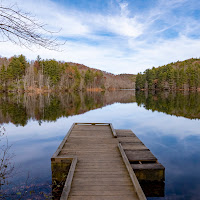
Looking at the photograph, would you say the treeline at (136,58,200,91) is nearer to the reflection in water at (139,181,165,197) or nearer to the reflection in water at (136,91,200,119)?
the reflection in water at (136,91,200,119)

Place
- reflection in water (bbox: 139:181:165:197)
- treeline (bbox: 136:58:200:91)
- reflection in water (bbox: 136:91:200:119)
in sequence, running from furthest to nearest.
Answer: treeline (bbox: 136:58:200:91) → reflection in water (bbox: 136:91:200:119) → reflection in water (bbox: 139:181:165:197)

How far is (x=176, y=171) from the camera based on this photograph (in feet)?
22.7

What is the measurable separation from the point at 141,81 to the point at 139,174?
313 feet

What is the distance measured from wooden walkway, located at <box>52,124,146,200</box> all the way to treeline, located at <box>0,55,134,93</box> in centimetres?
5549

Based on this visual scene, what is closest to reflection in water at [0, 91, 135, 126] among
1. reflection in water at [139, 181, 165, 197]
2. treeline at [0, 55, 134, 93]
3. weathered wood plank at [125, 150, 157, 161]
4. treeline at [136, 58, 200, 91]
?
weathered wood plank at [125, 150, 157, 161]

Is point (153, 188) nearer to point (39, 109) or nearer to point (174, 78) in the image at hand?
point (39, 109)

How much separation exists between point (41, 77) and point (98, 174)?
61.3 meters

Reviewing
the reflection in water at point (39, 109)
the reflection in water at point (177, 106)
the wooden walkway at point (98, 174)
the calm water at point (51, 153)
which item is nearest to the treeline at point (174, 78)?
the reflection in water at point (177, 106)

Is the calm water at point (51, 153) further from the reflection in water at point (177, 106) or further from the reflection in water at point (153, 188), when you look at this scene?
the reflection in water at point (177, 106)

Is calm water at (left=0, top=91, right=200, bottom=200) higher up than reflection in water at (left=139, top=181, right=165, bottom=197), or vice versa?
reflection in water at (left=139, top=181, right=165, bottom=197)

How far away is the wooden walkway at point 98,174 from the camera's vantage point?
12.2 feet

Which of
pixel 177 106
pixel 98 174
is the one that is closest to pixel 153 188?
pixel 98 174

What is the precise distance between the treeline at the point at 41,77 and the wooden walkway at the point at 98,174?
55.5 metres

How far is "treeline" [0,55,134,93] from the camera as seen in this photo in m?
57.8
